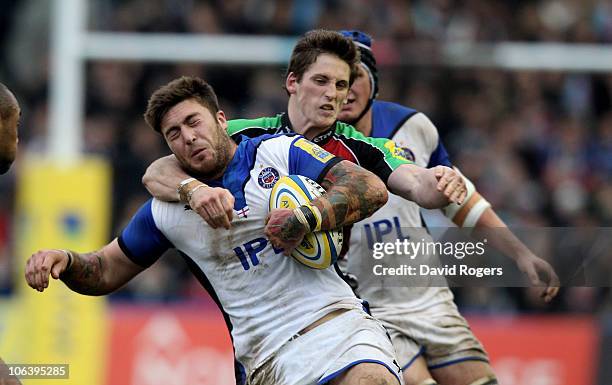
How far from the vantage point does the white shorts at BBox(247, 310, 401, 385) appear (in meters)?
5.48

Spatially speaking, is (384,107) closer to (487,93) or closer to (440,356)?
(440,356)

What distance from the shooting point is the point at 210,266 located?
227 inches

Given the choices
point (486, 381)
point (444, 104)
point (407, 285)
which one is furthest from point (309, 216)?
point (444, 104)

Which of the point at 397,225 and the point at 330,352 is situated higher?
the point at 397,225

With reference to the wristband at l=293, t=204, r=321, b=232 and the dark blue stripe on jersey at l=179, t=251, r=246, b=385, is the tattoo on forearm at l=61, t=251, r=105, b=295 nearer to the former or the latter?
the dark blue stripe on jersey at l=179, t=251, r=246, b=385

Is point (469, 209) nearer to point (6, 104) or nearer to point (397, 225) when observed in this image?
point (397, 225)

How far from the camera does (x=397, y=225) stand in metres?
6.85

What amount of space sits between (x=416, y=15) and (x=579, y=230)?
639 centimetres

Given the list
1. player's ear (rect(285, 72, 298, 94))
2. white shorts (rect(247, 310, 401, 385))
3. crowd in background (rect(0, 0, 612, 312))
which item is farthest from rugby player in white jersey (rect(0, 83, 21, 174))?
crowd in background (rect(0, 0, 612, 312))

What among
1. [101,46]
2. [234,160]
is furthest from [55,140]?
[234,160]

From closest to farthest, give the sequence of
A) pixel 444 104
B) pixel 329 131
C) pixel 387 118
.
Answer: pixel 329 131 < pixel 387 118 < pixel 444 104

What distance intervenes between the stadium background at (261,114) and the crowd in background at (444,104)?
20mm

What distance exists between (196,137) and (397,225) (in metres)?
1.61

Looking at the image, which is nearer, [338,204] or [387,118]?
[338,204]
